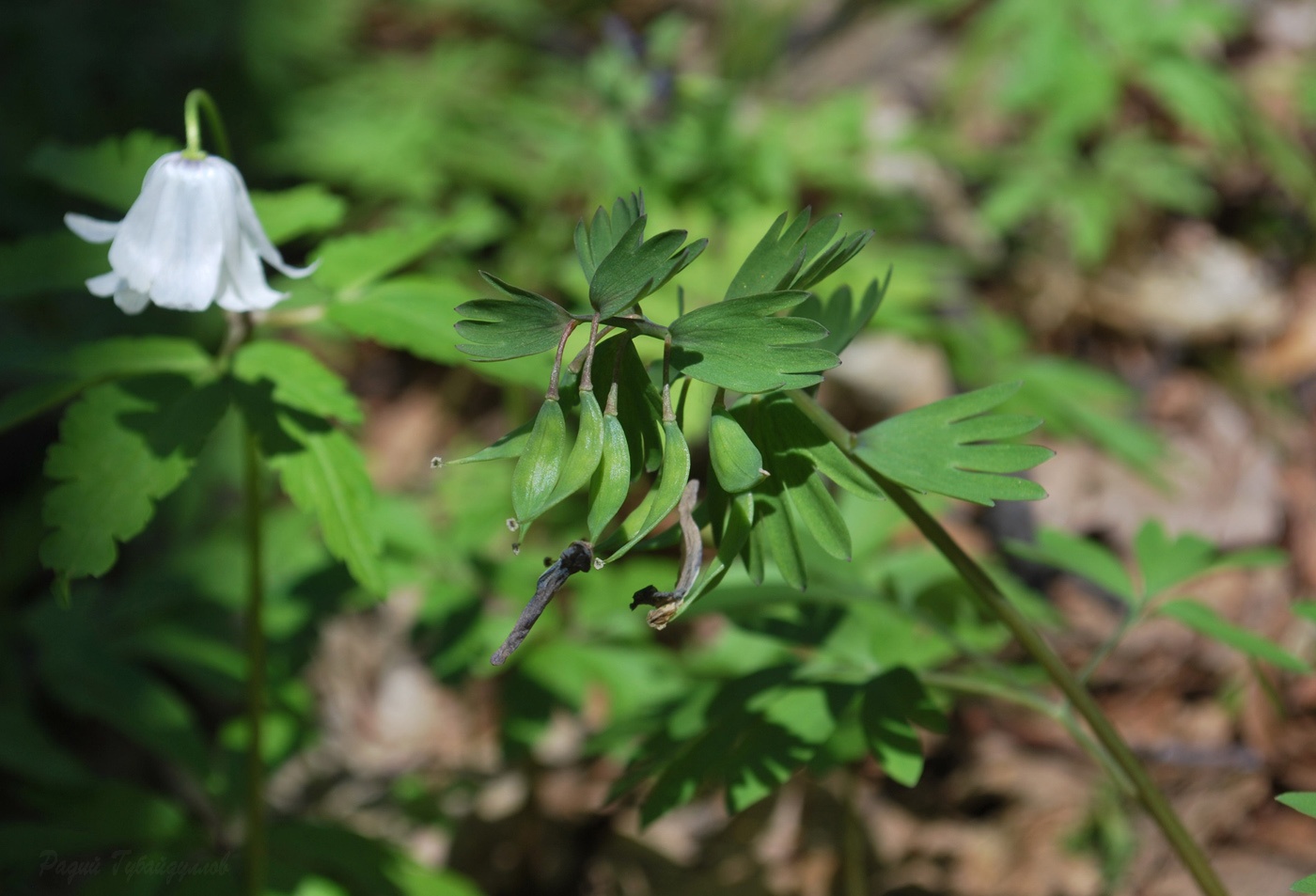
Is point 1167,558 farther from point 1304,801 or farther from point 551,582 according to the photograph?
point 551,582

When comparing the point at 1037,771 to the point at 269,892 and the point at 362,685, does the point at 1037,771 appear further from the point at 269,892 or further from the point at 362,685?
the point at 362,685

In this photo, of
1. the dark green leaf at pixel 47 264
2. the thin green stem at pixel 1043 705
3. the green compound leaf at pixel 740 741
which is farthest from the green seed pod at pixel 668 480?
the dark green leaf at pixel 47 264

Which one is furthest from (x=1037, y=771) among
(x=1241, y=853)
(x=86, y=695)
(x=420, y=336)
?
(x=86, y=695)

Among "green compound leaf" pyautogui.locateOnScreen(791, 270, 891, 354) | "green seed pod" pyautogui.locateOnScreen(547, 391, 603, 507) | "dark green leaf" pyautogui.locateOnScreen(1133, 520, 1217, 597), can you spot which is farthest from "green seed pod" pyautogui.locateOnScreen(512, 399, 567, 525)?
"dark green leaf" pyautogui.locateOnScreen(1133, 520, 1217, 597)

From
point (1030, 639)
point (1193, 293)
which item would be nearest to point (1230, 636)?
point (1030, 639)

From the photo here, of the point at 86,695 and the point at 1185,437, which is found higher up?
the point at 86,695

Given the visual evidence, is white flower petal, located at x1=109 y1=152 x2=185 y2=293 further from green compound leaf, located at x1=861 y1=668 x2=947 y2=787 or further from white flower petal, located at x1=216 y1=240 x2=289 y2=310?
green compound leaf, located at x1=861 y1=668 x2=947 y2=787

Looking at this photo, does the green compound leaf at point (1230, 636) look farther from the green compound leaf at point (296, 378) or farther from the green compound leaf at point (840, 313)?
the green compound leaf at point (296, 378)
